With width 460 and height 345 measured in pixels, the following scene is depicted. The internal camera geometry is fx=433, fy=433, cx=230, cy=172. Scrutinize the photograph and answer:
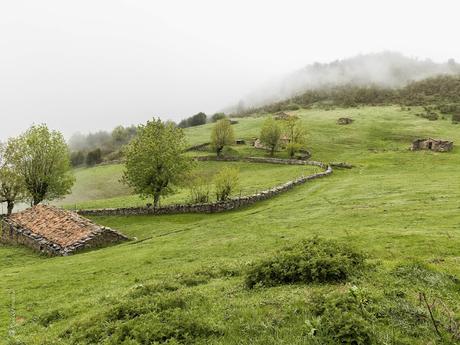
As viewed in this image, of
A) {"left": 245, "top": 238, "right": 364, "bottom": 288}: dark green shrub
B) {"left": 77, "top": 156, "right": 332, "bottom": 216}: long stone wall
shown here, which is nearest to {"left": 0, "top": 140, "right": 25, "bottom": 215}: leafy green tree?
{"left": 77, "top": 156, "right": 332, "bottom": 216}: long stone wall

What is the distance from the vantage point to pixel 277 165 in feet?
305

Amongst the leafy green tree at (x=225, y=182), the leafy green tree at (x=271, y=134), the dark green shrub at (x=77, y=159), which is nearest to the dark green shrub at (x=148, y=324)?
the leafy green tree at (x=225, y=182)

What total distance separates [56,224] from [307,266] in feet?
107

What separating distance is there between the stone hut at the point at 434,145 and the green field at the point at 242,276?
33.3 m

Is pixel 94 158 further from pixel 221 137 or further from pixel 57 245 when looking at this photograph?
pixel 57 245

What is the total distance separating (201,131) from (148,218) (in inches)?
3983

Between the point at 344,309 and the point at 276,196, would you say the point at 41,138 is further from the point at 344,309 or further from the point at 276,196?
the point at 344,309

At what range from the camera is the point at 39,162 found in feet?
205

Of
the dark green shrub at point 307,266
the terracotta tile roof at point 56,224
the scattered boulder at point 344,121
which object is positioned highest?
the scattered boulder at point 344,121

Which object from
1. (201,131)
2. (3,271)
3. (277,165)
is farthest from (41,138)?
(201,131)

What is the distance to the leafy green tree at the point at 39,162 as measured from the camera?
61875 mm

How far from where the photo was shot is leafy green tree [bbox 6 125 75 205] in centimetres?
6188

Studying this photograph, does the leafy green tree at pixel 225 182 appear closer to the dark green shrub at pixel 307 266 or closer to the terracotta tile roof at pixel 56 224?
the terracotta tile roof at pixel 56 224

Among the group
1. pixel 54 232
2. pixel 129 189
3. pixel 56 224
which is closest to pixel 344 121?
pixel 129 189
